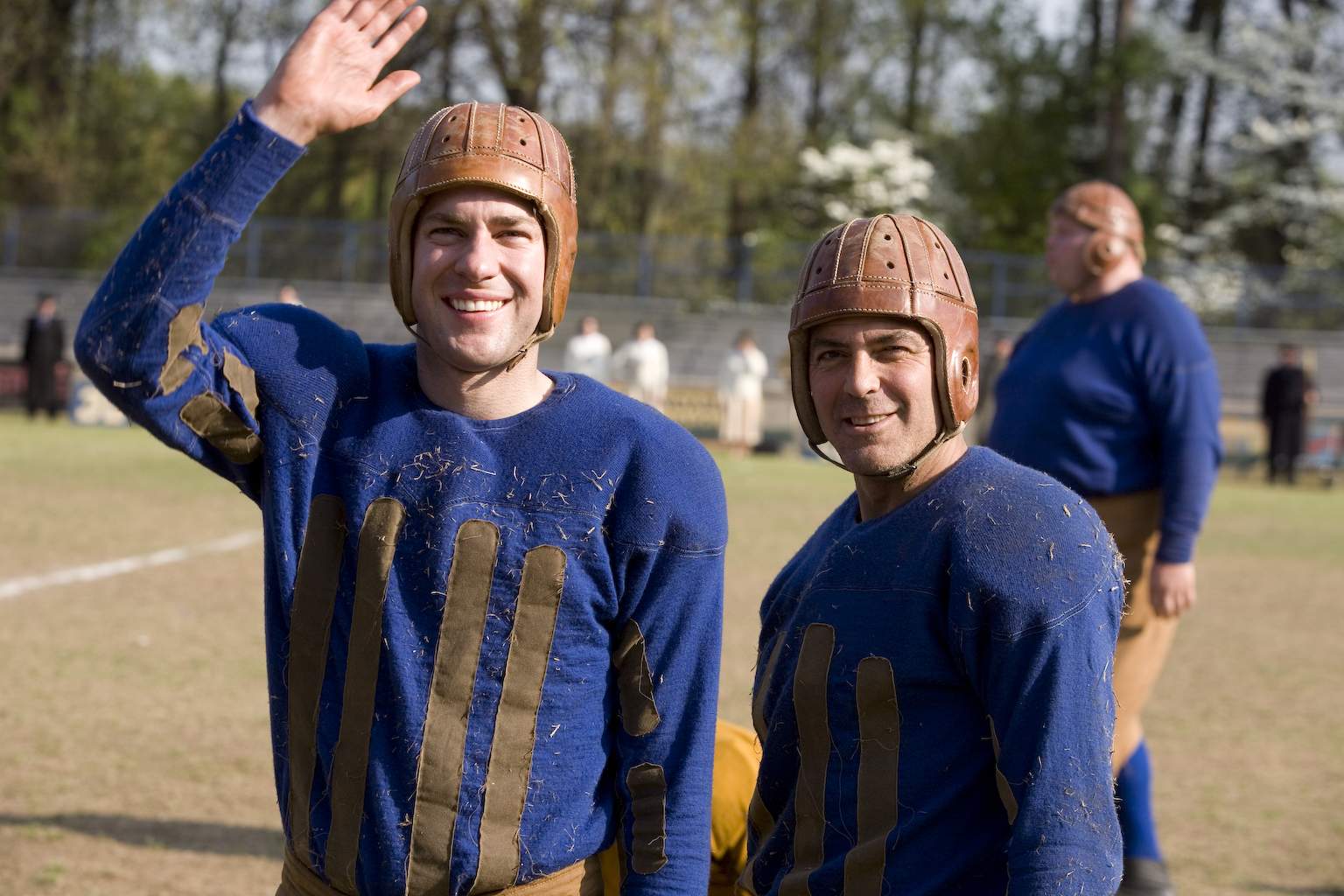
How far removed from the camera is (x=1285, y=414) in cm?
2492

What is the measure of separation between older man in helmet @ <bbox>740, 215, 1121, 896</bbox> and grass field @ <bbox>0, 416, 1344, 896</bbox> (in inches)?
124

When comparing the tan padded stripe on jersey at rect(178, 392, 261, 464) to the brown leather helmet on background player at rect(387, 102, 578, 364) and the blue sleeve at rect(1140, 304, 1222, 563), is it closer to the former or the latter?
the brown leather helmet on background player at rect(387, 102, 578, 364)

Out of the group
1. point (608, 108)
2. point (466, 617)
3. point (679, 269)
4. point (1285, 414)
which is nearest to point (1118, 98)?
point (679, 269)

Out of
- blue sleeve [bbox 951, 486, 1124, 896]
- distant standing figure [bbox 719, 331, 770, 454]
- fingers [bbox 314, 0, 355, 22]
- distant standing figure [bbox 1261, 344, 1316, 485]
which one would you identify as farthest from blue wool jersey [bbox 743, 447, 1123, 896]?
distant standing figure [bbox 719, 331, 770, 454]

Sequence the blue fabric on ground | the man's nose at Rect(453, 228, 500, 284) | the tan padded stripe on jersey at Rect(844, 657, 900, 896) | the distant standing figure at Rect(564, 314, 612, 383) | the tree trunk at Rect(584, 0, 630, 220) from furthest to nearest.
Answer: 1. the tree trunk at Rect(584, 0, 630, 220)
2. the distant standing figure at Rect(564, 314, 612, 383)
3. the blue fabric on ground
4. the man's nose at Rect(453, 228, 500, 284)
5. the tan padded stripe on jersey at Rect(844, 657, 900, 896)

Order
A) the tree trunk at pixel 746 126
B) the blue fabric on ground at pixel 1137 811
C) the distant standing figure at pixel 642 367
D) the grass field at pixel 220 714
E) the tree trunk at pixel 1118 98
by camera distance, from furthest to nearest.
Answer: the tree trunk at pixel 746 126, the tree trunk at pixel 1118 98, the distant standing figure at pixel 642 367, the grass field at pixel 220 714, the blue fabric on ground at pixel 1137 811

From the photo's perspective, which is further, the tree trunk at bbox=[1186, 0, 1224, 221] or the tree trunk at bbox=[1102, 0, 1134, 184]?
the tree trunk at bbox=[1186, 0, 1224, 221]

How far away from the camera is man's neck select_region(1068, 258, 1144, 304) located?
5293 millimetres

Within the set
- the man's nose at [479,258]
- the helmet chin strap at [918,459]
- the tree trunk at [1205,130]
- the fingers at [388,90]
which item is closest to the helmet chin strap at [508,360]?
the man's nose at [479,258]

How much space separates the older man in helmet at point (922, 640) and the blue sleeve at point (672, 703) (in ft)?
0.35

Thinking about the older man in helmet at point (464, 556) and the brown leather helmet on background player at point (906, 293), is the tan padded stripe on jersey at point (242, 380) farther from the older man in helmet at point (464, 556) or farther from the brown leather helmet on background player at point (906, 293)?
the brown leather helmet on background player at point (906, 293)

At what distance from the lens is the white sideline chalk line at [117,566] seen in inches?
395

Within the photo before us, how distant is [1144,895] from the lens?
4.89m

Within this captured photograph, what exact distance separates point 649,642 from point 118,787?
4.10m
